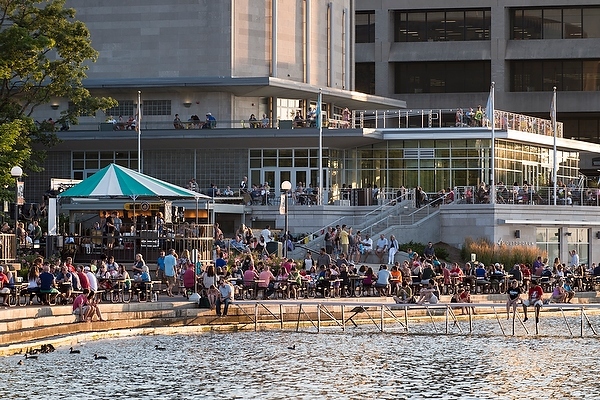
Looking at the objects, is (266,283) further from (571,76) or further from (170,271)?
(571,76)

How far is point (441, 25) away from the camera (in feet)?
315

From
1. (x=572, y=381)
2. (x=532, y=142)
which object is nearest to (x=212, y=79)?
(x=532, y=142)

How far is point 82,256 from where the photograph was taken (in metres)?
46.6

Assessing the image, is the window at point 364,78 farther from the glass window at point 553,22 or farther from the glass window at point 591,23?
the glass window at point 591,23

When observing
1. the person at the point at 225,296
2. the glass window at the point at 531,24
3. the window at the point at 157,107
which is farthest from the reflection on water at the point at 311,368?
the glass window at the point at 531,24

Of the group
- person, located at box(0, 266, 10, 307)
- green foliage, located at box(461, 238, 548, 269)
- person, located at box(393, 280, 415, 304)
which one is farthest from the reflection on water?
green foliage, located at box(461, 238, 548, 269)

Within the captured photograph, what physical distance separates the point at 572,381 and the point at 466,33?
67.1 m

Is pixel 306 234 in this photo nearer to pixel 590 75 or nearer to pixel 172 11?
pixel 172 11

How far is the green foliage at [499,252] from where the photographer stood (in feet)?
192

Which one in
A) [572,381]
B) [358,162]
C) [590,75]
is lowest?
[572,381]

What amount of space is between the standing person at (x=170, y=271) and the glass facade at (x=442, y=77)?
56042mm

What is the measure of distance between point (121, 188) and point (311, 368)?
15.1 metres

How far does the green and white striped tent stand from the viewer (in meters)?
45.0

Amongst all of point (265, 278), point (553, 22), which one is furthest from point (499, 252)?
point (553, 22)
